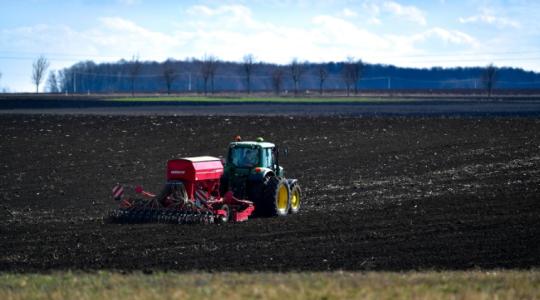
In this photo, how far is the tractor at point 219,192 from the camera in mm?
21719

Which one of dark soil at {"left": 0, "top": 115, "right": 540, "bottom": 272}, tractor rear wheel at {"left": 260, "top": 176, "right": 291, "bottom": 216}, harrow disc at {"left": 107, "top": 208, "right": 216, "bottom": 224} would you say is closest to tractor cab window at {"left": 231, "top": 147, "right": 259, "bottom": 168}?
tractor rear wheel at {"left": 260, "top": 176, "right": 291, "bottom": 216}

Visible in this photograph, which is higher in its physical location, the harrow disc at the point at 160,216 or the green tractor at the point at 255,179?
the green tractor at the point at 255,179

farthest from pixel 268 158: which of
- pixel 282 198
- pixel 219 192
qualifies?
pixel 219 192

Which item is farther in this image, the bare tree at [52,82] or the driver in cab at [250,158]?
the bare tree at [52,82]

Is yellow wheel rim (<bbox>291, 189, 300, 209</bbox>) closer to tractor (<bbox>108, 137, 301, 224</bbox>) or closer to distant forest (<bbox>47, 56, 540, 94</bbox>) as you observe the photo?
tractor (<bbox>108, 137, 301, 224</bbox>)

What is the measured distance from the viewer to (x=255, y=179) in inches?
914

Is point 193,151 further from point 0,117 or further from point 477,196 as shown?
point 0,117

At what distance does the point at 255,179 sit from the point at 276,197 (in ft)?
2.38

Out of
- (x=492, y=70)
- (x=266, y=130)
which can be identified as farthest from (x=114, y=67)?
(x=266, y=130)

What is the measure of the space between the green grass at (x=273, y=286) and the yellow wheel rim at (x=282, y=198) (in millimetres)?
8879

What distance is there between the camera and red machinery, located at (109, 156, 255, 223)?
21625 millimetres

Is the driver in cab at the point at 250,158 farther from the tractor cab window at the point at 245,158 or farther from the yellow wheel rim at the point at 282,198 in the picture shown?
the yellow wheel rim at the point at 282,198

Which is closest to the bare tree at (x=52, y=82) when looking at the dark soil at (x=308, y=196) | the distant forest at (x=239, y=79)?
the distant forest at (x=239, y=79)

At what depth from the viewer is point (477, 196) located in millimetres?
26422
